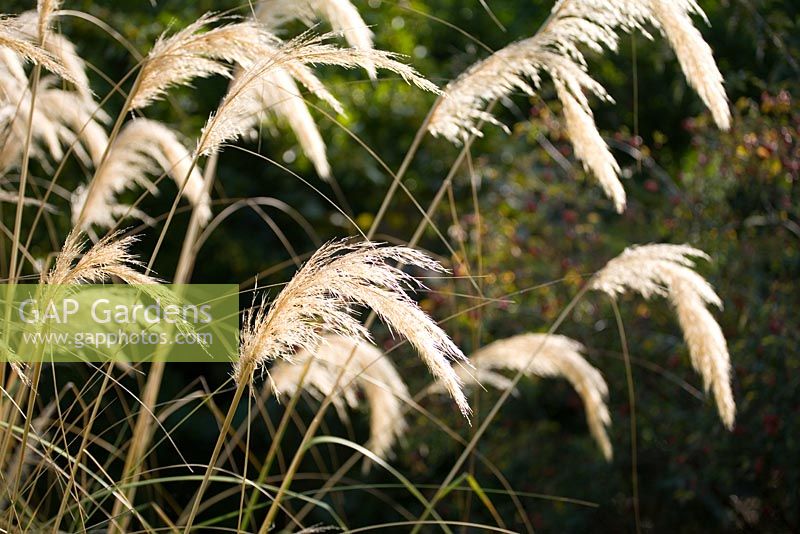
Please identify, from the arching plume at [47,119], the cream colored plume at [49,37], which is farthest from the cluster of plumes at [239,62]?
the arching plume at [47,119]

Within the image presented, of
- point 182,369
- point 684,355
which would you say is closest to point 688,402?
point 684,355

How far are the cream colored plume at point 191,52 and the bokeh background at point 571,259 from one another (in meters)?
1.22

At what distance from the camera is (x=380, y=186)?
241 inches

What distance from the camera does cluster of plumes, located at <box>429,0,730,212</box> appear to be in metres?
2.01

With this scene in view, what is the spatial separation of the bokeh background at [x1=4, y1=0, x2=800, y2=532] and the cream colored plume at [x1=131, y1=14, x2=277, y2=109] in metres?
1.22

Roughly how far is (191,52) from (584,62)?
77 centimetres

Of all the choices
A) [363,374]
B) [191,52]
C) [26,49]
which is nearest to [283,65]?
[191,52]

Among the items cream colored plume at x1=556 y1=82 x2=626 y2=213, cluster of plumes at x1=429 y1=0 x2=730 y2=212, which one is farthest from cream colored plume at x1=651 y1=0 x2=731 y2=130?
cream colored plume at x1=556 y1=82 x2=626 y2=213

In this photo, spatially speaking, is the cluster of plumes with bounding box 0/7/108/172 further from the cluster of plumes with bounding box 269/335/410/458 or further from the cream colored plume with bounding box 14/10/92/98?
the cluster of plumes with bounding box 269/335/410/458

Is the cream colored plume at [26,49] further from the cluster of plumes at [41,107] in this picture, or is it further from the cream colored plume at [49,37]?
the cluster of plumes at [41,107]

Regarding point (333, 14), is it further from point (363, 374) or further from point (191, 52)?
point (363, 374)

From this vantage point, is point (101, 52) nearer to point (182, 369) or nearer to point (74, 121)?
point (182, 369)

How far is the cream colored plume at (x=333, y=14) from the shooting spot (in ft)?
7.28

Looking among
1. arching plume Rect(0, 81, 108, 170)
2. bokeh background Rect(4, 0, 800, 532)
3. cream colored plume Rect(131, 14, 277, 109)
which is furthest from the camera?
bokeh background Rect(4, 0, 800, 532)
